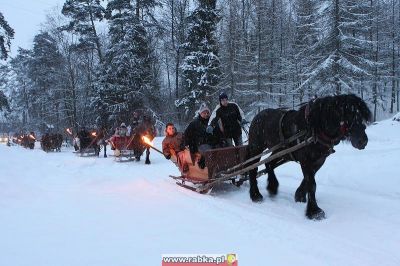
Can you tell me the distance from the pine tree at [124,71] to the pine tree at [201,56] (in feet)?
12.1

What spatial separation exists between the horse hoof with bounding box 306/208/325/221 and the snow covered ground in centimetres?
10

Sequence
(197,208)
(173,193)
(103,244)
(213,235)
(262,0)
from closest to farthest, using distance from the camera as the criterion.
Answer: (103,244), (213,235), (197,208), (173,193), (262,0)

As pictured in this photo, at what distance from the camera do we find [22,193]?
6746 mm

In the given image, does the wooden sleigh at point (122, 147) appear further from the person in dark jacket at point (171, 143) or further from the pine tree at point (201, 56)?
the pine tree at point (201, 56)

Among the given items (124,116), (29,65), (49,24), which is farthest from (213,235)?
(29,65)

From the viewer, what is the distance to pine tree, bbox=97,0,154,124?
1038 inches

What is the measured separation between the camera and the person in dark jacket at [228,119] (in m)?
7.93

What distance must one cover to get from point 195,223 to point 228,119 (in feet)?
10.8

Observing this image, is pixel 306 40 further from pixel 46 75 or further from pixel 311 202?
pixel 311 202

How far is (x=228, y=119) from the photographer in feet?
26.2

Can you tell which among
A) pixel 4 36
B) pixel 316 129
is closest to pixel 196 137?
pixel 316 129

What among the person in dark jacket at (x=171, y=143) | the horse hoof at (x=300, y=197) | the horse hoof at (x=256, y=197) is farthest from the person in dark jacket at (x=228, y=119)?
the horse hoof at (x=300, y=197)

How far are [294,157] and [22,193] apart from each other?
460 centimetres

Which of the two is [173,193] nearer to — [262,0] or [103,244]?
[103,244]
